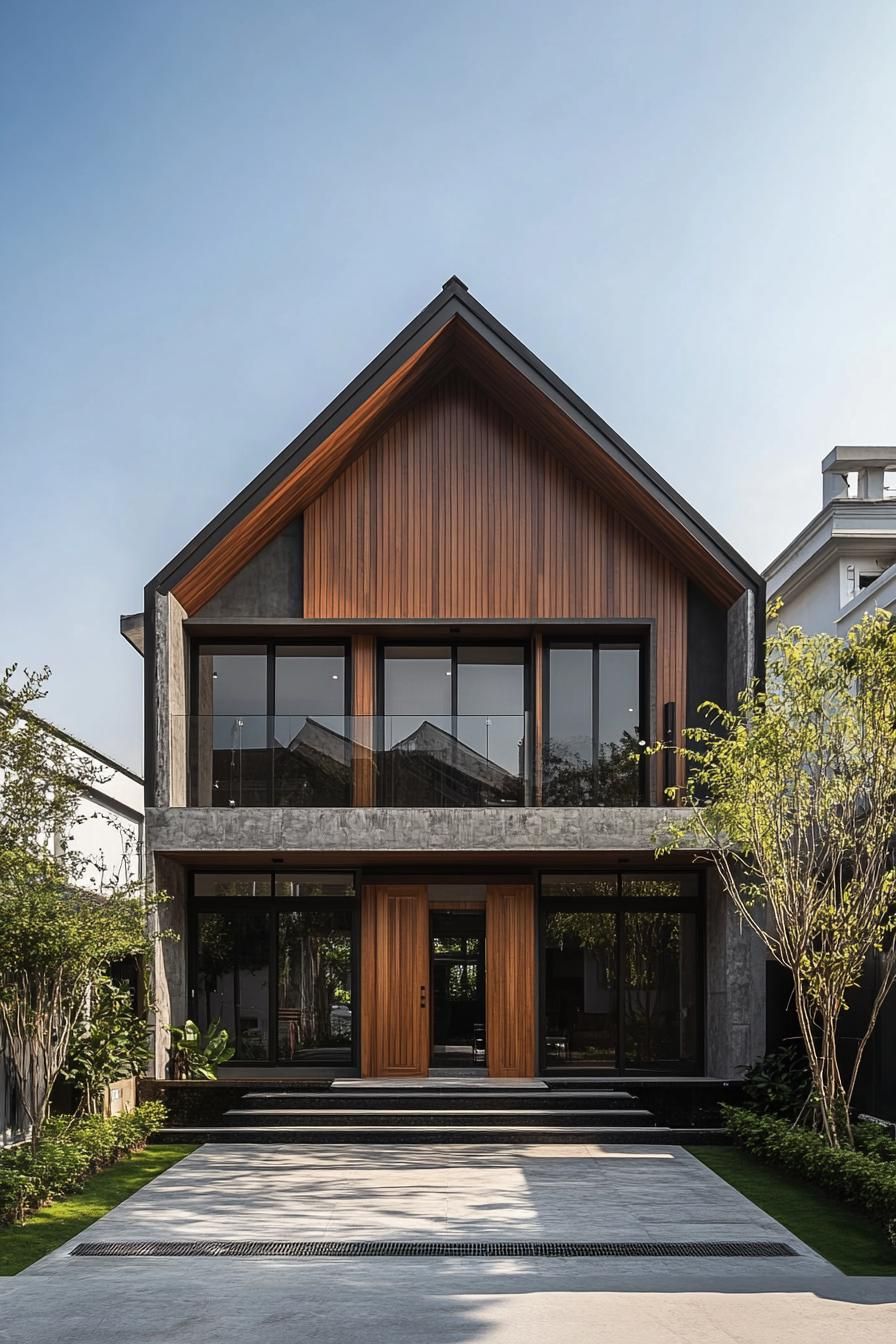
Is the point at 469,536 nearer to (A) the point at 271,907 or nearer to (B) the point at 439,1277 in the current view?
(A) the point at 271,907

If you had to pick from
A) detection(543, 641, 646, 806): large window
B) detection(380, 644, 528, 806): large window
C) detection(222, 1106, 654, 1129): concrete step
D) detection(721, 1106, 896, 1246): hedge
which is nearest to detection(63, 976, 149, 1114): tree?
detection(222, 1106, 654, 1129): concrete step

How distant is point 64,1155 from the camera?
41.0 feet

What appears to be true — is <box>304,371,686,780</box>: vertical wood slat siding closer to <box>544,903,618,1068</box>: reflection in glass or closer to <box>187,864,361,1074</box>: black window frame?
<box>544,903,618,1068</box>: reflection in glass

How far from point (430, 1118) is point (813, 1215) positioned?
5.69 meters

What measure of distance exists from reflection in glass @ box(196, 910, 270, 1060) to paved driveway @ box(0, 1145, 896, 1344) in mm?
5034

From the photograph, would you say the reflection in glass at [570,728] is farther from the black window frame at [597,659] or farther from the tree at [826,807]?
the tree at [826,807]

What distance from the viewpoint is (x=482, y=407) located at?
63.4 ft

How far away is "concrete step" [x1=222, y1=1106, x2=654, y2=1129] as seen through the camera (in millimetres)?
16000

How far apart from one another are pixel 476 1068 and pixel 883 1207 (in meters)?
8.76

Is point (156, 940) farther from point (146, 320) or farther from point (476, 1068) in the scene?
point (146, 320)

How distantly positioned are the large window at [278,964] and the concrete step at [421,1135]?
281 cm

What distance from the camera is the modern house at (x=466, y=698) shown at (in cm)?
1814

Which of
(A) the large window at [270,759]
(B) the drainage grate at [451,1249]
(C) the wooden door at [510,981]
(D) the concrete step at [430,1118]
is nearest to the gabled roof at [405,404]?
(A) the large window at [270,759]

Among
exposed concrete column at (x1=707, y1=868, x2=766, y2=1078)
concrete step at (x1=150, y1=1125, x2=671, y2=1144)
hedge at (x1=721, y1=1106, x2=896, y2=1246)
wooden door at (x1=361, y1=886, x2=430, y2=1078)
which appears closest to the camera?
hedge at (x1=721, y1=1106, x2=896, y2=1246)
